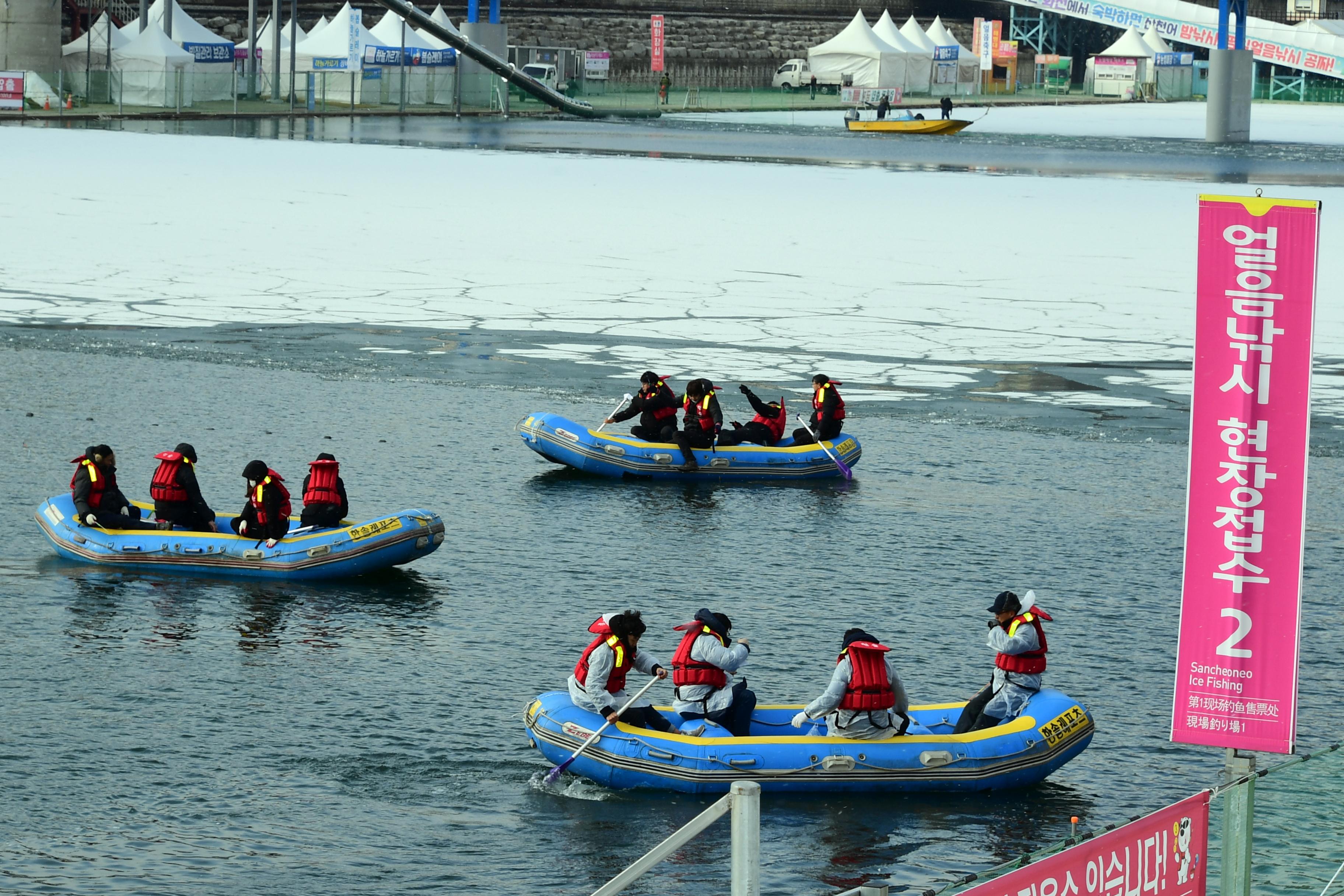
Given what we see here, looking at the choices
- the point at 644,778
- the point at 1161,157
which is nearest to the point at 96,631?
the point at 644,778

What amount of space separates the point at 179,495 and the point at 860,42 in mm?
76252

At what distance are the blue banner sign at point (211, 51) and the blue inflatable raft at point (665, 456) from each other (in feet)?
173

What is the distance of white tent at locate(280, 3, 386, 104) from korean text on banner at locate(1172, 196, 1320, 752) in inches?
2505

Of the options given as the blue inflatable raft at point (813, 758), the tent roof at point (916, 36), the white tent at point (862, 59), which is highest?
the tent roof at point (916, 36)

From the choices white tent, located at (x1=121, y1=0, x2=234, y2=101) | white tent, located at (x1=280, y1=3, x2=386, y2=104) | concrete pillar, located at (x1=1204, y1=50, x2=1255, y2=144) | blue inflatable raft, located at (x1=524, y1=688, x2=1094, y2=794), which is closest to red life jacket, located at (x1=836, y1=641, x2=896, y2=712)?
blue inflatable raft, located at (x1=524, y1=688, x2=1094, y2=794)

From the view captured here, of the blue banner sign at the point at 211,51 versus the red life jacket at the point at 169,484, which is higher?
the blue banner sign at the point at 211,51

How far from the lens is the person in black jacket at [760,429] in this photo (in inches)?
792

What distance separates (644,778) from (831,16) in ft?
292

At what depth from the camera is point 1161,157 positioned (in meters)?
56.1

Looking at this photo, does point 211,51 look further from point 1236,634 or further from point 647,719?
point 1236,634

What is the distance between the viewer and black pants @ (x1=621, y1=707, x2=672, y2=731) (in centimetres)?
1126

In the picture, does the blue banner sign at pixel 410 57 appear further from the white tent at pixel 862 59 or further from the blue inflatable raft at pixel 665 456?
the blue inflatable raft at pixel 665 456

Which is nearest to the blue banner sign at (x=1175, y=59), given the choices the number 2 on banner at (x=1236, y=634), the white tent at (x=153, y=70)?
the white tent at (x=153, y=70)

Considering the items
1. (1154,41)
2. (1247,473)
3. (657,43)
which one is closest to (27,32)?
(657,43)
